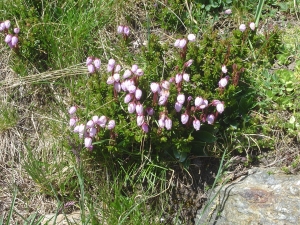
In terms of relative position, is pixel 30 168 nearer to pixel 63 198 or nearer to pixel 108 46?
pixel 63 198

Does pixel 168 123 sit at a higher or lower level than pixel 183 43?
lower

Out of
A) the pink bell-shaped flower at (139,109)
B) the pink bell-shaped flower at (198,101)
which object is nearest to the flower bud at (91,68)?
the pink bell-shaped flower at (139,109)

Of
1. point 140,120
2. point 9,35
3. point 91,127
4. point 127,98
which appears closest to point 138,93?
point 127,98

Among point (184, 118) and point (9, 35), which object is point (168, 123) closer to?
point (184, 118)

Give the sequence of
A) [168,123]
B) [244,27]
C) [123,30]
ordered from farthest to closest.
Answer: [123,30]
[244,27]
[168,123]

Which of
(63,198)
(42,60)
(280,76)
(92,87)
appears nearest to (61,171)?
(63,198)

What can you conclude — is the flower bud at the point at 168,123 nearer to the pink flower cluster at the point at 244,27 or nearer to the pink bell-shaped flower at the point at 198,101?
the pink bell-shaped flower at the point at 198,101
